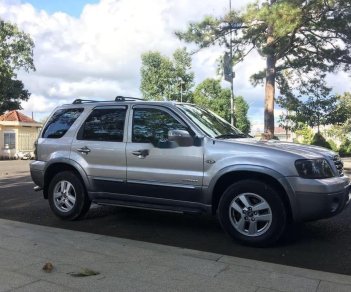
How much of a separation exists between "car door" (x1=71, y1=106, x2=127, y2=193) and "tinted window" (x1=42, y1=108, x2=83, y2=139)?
0.99ft

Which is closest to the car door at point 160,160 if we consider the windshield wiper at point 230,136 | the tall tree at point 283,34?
the windshield wiper at point 230,136

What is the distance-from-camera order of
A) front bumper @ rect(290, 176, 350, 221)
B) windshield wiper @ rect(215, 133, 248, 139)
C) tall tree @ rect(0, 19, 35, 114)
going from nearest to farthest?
1. front bumper @ rect(290, 176, 350, 221)
2. windshield wiper @ rect(215, 133, 248, 139)
3. tall tree @ rect(0, 19, 35, 114)

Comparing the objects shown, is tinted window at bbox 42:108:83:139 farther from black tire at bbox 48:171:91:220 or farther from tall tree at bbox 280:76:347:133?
tall tree at bbox 280:76:347:133

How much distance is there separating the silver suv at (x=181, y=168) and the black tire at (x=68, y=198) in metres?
0.02

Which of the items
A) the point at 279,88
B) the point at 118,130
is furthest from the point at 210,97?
the point at 118,130

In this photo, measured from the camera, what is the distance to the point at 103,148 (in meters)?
7.10

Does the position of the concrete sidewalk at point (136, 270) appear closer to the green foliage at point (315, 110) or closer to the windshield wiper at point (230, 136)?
the windshield wiper at point (230, 136)

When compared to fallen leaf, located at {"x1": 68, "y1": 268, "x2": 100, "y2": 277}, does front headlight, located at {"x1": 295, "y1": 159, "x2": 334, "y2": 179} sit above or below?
above

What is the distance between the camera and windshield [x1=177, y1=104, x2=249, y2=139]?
660 cm

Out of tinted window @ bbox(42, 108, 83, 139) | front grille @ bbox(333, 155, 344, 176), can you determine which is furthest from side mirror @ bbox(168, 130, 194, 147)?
tinted window @ bbox(42, 108, 83, 139)

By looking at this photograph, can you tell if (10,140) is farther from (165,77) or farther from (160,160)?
(160,160)

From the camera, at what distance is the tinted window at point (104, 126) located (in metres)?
7.13

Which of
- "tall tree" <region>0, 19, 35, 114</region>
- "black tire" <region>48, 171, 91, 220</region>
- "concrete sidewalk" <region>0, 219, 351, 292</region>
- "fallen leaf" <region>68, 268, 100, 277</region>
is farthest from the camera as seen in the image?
"tall tree" <region>0, 19, 35, 114</region>

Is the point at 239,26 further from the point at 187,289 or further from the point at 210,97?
the point at 210,97
